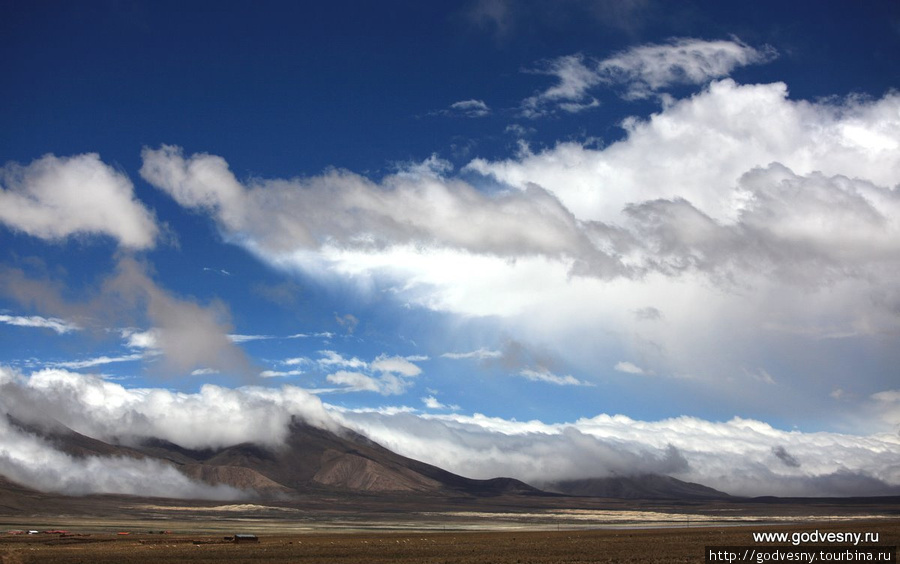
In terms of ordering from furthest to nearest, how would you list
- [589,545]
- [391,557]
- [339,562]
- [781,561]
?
[589,545] → [391,557] → [339,562] → [781,561]

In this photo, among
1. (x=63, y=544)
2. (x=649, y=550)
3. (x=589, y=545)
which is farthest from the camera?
(x=63, y=544)

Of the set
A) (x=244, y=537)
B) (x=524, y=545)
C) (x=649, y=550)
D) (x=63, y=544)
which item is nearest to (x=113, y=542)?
(x=63, y=544)

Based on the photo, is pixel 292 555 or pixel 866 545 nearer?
pixel 866 545

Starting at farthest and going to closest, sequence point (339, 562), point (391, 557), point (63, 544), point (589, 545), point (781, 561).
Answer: point (63, 544), point (589, 545), point (391, 557), point (339, 562), point (781, 561)

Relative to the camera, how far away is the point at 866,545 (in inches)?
3105

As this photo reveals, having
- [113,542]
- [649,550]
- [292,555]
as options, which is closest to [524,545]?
[649,550]

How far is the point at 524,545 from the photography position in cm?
9844

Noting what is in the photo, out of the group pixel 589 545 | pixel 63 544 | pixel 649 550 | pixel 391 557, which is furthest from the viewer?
pixel 63 544

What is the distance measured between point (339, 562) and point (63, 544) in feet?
169

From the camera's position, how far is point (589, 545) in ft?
318

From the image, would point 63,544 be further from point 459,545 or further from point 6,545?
point 459,545

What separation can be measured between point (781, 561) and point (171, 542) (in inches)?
3186

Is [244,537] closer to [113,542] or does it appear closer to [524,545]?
[113,542]

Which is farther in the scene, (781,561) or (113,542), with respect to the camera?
(113,542)
